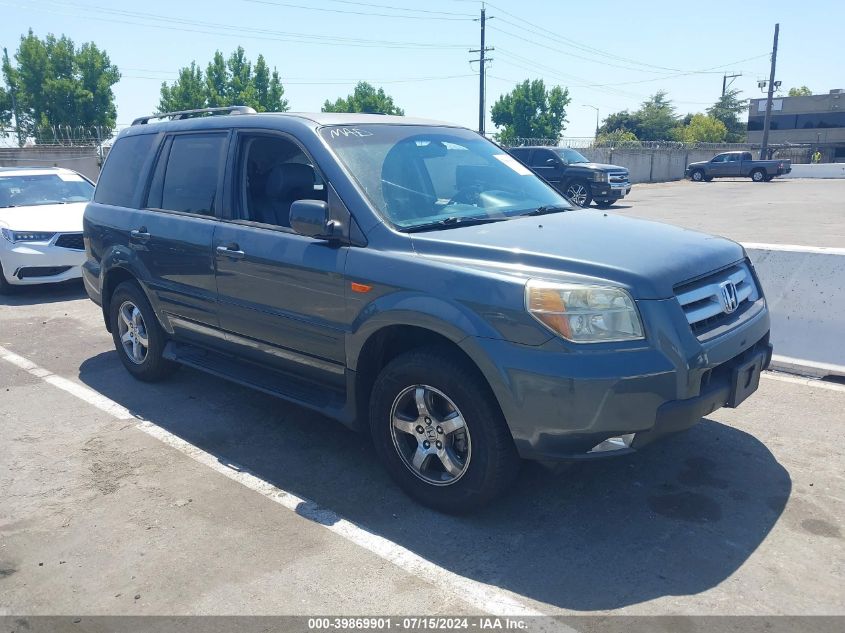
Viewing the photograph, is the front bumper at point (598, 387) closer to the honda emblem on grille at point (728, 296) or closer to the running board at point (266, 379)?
the honda emblem on grille at point (728, 296)

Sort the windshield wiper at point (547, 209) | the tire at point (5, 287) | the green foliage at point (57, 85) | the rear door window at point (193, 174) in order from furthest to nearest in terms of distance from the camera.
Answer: the green foliage at point (57, 85) → the tire at point (5, 287) → the rear door window at point (193, 174) → the windshield wiper at point (547, 209)

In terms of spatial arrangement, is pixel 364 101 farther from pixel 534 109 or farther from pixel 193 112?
pixel 193 112

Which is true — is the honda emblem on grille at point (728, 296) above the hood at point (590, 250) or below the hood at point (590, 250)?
below

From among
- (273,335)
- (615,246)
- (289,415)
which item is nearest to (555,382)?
(615,246)

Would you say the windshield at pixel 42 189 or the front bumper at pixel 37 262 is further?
the windshield at pixel 42 189

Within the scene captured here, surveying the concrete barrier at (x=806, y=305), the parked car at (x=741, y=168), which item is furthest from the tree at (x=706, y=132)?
the concrete barrier at (x=806, y=305)

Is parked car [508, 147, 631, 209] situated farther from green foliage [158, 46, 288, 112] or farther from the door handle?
green foliage [158, 46, 288, 112]

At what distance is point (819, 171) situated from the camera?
4284 cm

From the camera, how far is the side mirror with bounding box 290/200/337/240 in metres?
3.86

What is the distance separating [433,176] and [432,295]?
114cm

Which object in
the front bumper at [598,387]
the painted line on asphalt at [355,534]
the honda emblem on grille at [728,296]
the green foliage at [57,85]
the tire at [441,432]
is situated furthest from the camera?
the green foliage at [57,85]

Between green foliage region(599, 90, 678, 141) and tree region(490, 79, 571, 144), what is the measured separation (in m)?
15.4

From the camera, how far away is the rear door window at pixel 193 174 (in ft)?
16.0

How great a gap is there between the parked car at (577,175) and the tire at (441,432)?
18131 mm
